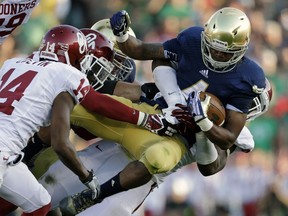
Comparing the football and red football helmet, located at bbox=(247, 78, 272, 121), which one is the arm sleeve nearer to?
the football

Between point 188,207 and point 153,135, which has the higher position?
point 153,135

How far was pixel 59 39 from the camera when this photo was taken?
6.21 metres

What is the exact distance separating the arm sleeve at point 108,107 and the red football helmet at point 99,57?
37 cm

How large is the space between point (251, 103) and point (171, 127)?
1.98ft

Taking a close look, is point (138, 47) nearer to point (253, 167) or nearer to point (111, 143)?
point (111, 143)

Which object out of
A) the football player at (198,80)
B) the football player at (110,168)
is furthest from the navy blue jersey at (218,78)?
the football player at (110,168)

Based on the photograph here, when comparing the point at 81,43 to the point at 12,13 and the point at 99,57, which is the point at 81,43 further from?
the point at 12,13

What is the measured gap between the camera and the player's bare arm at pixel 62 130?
5.86 metres

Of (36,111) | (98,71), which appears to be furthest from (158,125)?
(36,111)

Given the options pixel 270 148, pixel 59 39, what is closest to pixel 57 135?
pixel 59 39

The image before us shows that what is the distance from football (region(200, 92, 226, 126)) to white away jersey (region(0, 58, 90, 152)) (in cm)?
85

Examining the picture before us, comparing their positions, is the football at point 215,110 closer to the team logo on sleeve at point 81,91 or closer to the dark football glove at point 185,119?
the dark football glove at point 185,119

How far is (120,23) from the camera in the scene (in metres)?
6.63

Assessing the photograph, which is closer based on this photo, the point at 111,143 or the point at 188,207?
the point at 111,143
